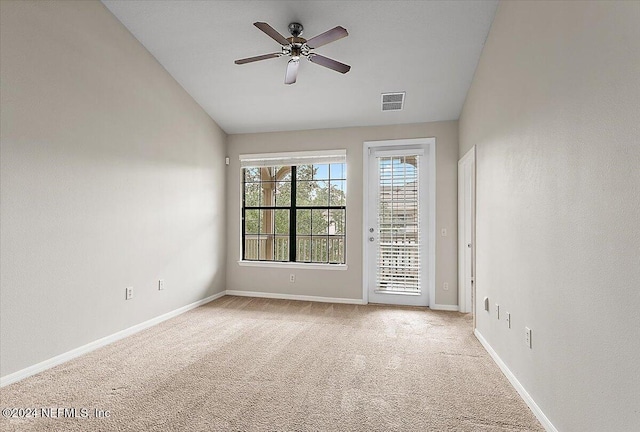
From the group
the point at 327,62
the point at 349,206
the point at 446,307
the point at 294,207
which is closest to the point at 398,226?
the point at 349,206

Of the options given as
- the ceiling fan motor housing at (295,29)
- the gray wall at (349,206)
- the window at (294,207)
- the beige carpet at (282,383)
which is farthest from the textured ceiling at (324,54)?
the beige carpet at (282,383)

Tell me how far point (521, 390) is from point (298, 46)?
305cm

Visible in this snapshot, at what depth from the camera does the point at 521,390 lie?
2.31m

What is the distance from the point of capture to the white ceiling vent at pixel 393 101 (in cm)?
414

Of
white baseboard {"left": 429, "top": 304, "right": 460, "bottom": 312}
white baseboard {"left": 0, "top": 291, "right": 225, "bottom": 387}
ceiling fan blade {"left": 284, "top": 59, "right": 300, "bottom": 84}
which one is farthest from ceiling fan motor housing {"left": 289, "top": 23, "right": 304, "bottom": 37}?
white baseboard {"left": 429, "top": 304, "right": 460, "bottom": 312}

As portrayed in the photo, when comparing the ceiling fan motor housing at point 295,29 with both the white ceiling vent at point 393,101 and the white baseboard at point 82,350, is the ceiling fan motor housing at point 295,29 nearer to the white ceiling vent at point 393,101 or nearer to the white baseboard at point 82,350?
the white ceiling vent at point 393,101

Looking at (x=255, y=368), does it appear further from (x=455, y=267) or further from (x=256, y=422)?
(x=455, y=267)

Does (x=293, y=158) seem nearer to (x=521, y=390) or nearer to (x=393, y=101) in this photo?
(x=393, y=101)

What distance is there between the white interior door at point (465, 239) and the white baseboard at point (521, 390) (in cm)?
114

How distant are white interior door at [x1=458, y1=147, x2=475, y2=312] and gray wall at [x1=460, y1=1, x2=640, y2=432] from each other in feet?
4.38

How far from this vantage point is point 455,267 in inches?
179

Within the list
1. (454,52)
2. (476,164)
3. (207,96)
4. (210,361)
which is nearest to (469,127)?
(476,164)

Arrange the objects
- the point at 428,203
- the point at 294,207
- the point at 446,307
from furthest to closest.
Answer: the point at 294,207, the point at 428,203, the point at 446,307

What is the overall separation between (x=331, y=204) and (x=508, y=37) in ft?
9.85
